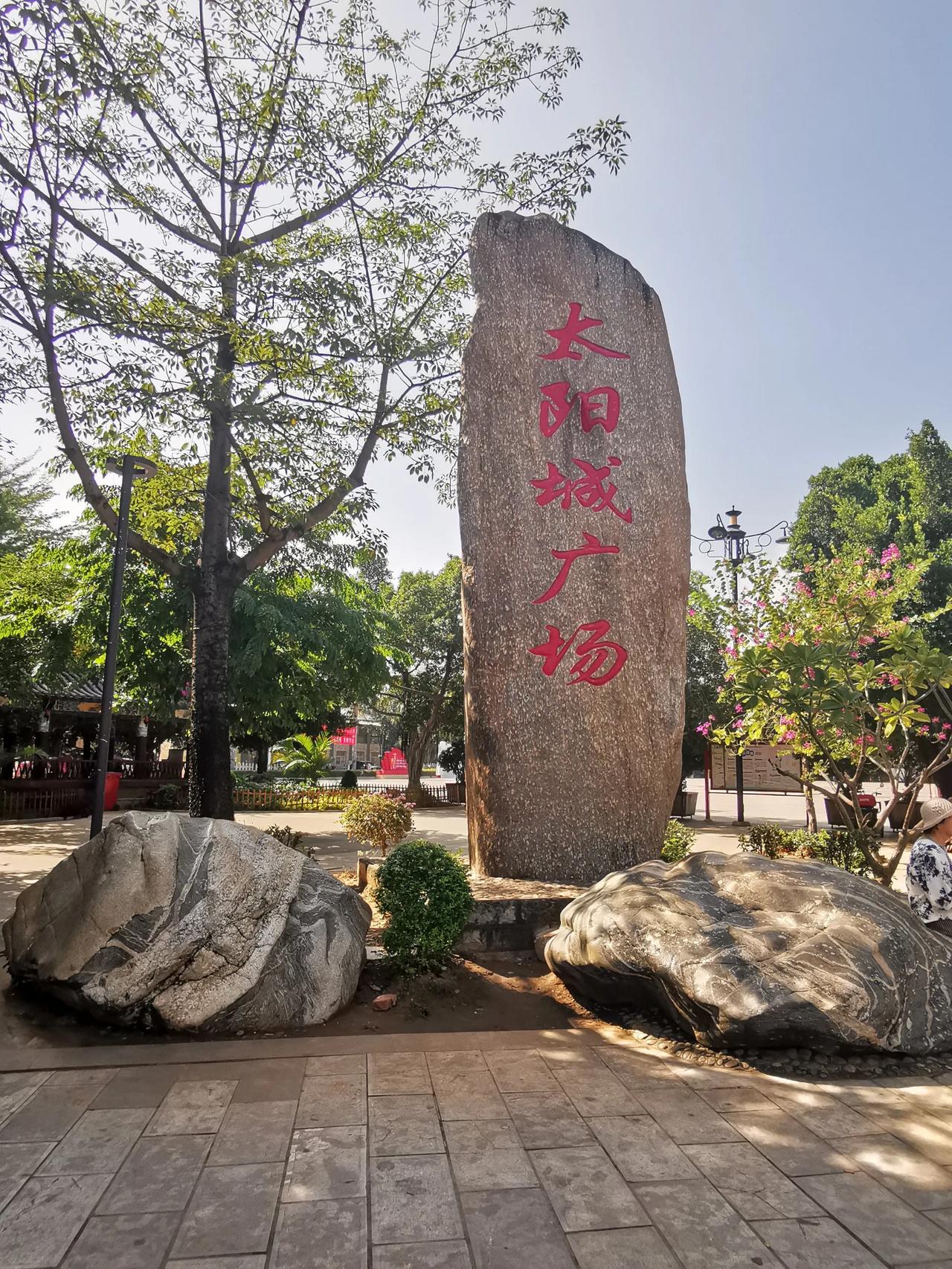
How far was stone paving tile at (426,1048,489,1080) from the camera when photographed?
359 cm

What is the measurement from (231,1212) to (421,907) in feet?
8.06

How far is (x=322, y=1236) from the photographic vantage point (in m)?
2.29

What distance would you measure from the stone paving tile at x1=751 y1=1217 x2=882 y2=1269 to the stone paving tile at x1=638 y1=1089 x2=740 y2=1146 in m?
0.53

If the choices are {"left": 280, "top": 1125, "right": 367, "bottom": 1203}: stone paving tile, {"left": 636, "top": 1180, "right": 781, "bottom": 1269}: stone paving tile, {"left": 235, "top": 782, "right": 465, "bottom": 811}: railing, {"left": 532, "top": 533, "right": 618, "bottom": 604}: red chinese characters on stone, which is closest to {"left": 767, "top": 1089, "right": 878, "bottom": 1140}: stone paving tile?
{"left": 636, "top": 1180, "right": 781, "bottom": 1269}: stone paving tile

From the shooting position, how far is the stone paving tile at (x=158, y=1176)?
2438 millimetres

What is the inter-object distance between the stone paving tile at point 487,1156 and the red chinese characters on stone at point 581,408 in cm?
497

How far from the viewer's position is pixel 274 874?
4.41 metres

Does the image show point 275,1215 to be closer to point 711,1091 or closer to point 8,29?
point 711,1091

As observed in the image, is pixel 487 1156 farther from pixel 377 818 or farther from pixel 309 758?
pixel 309 758

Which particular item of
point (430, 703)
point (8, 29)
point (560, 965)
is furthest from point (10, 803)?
point (560, 965)

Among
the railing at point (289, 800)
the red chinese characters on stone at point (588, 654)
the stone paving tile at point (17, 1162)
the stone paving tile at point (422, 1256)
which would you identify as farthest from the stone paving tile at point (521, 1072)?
the railing at point (289, 800)

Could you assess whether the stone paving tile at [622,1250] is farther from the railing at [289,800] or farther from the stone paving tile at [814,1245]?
the railing at [289,800]

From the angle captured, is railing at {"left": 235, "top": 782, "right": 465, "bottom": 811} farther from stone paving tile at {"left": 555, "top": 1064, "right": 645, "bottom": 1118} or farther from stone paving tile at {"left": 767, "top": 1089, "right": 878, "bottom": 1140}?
stone paving tile at {"left": 767, "top": 1089, "right": 878, "bottom": 1140}

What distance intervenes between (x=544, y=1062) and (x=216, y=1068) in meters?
1.50
